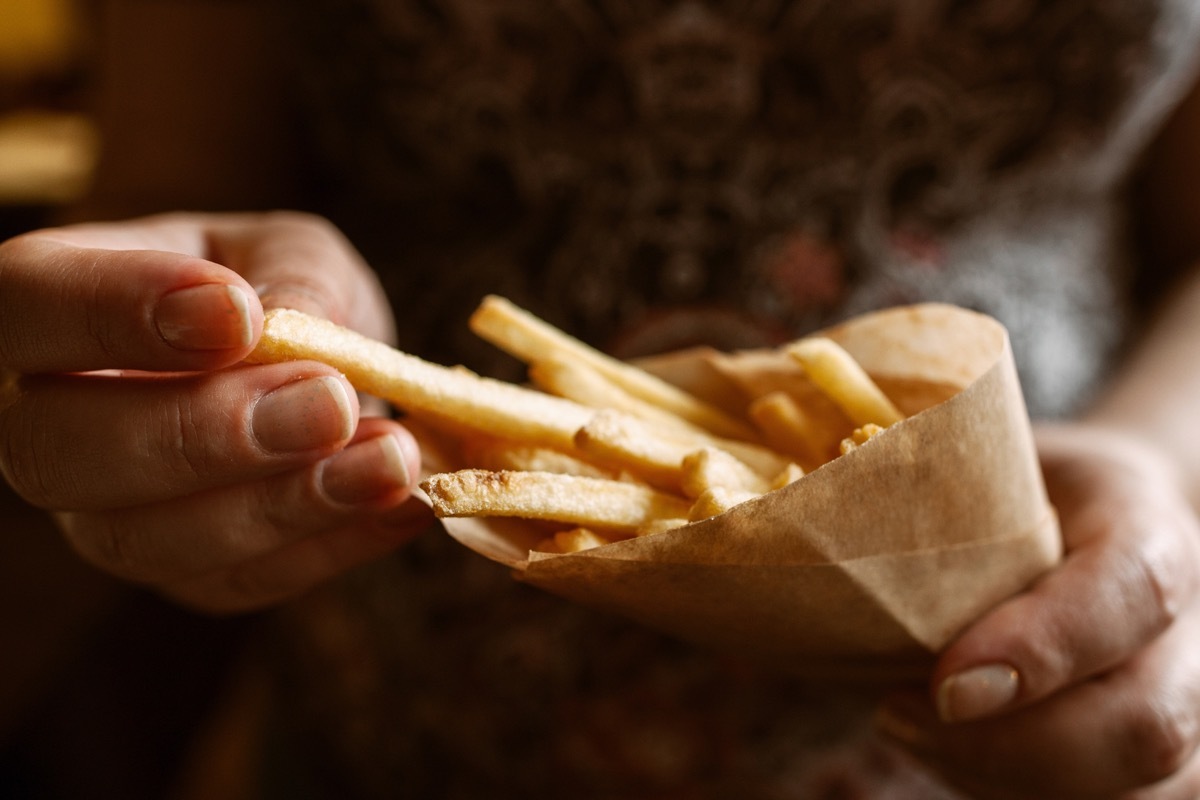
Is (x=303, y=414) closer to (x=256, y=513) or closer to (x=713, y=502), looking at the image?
(x=256, y=513)

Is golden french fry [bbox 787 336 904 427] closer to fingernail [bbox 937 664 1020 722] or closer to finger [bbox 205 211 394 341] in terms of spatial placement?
fingernail [bbox 937 664 1020 722]

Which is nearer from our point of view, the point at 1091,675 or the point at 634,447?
the point at 634,447

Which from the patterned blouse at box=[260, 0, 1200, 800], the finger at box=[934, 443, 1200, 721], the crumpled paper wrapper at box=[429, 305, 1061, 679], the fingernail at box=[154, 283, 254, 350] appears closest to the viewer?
the fingernail at box=[154, 283, 254, 350]

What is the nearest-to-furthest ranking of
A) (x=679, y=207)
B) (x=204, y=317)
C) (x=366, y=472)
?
(x=204, y=317) → (x=366, y=472) → (x=679, y=207)

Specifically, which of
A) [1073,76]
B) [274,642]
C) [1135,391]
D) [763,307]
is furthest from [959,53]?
[274,642]

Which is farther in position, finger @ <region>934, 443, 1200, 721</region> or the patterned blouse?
the patterned blouse

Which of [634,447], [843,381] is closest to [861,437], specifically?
[843,381]

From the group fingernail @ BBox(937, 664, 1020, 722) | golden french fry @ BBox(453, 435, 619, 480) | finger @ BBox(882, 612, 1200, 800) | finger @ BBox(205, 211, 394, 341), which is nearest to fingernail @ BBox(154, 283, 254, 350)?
finger @ BBox(205, 211, 394, 341)
